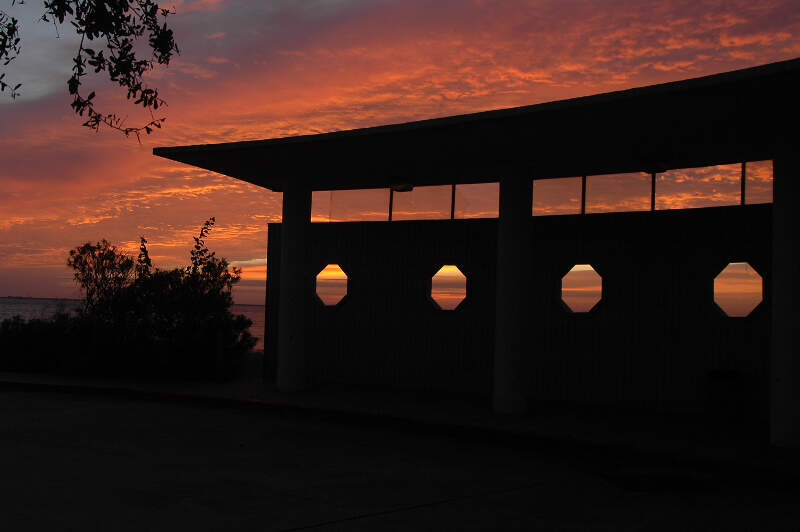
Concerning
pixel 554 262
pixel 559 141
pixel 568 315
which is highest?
pixel 559 141

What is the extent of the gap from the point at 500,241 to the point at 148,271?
339 inches

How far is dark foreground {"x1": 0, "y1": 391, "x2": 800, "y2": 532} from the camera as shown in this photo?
5.48 meters

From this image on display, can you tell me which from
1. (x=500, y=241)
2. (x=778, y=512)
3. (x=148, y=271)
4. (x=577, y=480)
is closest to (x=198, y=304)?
(x=148, y=271)

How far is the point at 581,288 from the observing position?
12000 mm

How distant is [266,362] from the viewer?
47.3 feet

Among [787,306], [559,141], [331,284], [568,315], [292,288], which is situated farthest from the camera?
[331,284]

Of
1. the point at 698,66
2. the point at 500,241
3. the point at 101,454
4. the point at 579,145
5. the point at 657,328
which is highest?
the point at 698,66

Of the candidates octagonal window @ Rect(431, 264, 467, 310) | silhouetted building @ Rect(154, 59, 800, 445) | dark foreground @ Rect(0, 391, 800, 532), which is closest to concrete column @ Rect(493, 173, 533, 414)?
silhouetted building @ Rect(154, 59, 800, 445)

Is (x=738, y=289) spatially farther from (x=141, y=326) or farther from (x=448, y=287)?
(x=141, y=326)

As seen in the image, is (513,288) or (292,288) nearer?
(513,288)

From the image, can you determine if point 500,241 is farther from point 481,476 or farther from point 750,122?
point 481,476

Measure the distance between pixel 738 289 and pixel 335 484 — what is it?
7.06m

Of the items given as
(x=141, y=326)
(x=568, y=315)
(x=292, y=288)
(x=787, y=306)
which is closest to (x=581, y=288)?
(x=568, y=315)

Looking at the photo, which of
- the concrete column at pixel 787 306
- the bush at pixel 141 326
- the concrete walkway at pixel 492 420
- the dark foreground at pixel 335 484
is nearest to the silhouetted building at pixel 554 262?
the concrete column at pixel 787 306
